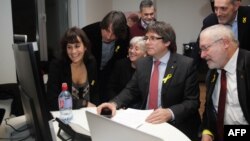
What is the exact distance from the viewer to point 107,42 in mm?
2918

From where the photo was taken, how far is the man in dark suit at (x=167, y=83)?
216 centimetres

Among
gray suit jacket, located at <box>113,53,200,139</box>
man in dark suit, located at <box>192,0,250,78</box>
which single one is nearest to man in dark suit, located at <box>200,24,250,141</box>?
gray suit jacket, located at <box>113,53,200,139</box>

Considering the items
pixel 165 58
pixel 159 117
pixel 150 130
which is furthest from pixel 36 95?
pixel 165 58

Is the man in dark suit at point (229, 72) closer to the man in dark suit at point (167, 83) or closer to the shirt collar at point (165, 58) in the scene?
the man in dark suit at point (167, 83)

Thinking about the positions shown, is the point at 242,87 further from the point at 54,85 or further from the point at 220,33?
the point at 54,85

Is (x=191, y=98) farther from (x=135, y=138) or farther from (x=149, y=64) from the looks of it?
(x=135, y=138)

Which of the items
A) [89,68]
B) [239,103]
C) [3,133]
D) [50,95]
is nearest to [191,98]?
[239,103]

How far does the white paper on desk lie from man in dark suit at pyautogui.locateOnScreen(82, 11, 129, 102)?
3.12 ft

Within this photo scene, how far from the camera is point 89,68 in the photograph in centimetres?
253

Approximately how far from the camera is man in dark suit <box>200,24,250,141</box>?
1846mm

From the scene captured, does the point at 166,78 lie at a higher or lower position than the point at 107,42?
lower

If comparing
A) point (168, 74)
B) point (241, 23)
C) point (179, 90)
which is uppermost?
point (241, 23)

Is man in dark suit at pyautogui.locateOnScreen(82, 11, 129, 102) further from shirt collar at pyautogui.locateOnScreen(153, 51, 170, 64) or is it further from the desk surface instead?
the desk surface

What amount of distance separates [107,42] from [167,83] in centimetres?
97
